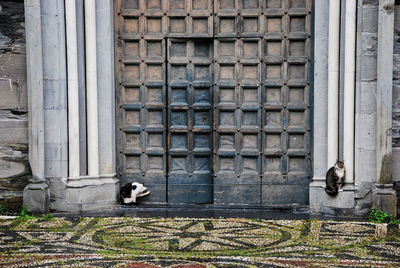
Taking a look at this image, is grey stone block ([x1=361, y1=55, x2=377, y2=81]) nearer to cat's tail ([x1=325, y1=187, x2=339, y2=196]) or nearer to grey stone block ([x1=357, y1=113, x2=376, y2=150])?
grey stone block ([x1=357, y1=113, x2=376, y2=150])

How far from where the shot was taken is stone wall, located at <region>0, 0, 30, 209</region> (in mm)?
7152

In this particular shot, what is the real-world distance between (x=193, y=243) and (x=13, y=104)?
3217mm

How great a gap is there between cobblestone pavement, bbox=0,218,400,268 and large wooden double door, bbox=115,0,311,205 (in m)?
1.02

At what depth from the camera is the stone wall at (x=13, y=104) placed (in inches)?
282

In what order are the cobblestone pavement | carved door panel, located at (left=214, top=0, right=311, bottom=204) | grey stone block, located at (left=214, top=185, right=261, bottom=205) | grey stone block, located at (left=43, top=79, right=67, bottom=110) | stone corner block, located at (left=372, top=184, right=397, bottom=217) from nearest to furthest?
the cobblestone pavement → stone corner block, located at (left=372, top=184, right=397, bottom=217) → grey stone block, located at (left=43, top=79, right=67, bottom=110) → carved door panel, located at (left=214, top=0, right=311, bottom=204) → grey stone block, located at (left=214, top=185, right=261, bottom=205)

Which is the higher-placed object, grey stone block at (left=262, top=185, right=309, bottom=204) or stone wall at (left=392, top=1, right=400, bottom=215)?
stone wall at (left=392, top=1, right=400, bottom=215)

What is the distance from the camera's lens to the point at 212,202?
25.3 feet

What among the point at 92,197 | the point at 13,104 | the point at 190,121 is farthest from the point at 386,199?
the point at 13,104

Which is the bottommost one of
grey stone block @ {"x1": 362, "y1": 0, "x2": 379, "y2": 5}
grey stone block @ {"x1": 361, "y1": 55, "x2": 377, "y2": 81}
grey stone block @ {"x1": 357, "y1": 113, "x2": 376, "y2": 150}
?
grey stone block @ {"x1": 357, "y1": 113, "x2": 376, "y2": 150}

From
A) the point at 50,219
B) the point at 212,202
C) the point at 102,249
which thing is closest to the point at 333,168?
the point at 212,202

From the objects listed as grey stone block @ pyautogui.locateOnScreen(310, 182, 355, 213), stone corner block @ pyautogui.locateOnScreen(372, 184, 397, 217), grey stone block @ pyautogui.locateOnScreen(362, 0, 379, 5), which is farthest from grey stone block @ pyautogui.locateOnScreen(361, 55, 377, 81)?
grey stone block @ pyautogui.locateOnScreen(310, 182, 355, 213)

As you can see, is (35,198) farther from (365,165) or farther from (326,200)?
(365,165)

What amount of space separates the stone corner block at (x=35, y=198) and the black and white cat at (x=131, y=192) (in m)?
1.09

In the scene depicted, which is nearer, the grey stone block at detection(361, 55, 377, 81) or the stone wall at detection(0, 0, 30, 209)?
the grey stone block at detection(361, 55, 377, 81)
